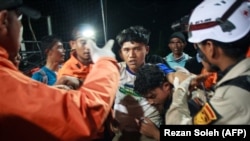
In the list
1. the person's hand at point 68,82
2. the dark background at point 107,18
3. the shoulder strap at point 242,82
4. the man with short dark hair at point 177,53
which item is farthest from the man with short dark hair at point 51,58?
the dark background at point 107,18

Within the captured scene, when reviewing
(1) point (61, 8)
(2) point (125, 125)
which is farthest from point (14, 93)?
(1) point (61, 8)

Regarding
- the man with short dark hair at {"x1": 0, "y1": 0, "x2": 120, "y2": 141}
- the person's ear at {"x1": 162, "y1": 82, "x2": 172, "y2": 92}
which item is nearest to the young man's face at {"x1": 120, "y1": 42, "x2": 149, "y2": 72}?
the person's ear at {"x1": 162, "y1": 82, "x2": 172, "y2": 92}

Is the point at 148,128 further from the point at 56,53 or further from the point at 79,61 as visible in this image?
the point at 56,53

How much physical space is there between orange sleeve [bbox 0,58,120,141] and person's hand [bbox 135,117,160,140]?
2.77 ft

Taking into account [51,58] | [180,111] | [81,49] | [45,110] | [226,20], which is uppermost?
[226,20]

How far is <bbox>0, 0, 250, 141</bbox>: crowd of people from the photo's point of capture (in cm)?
113

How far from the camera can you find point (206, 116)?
4.75 ft

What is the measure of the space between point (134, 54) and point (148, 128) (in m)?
0.69

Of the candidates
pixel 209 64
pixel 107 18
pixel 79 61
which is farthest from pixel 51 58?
pixel 107 18

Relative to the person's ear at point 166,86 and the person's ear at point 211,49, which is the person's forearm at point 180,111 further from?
the person's ear at point 166,86

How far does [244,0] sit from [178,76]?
0.60 m

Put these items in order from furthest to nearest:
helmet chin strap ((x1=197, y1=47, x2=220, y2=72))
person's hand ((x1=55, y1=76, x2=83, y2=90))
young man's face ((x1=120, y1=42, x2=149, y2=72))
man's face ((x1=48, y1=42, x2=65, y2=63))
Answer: man's face ((x1=48, y1=42, x2=65, y2=63)) < young man's face ((x1=120, y1=42, x2=149, y2=72)) < person's hand ((x1=55, y1=76, x2=83, y2=90)) < helmet chin strap ((x1=197, y1=47, x2=220, y2=72))

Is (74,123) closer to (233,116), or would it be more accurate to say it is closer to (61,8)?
(233,116)

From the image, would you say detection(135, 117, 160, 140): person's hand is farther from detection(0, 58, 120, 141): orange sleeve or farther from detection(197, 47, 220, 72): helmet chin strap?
detection(0, 58, 120, 141): orange sleeve
